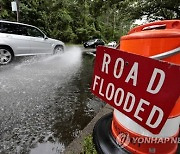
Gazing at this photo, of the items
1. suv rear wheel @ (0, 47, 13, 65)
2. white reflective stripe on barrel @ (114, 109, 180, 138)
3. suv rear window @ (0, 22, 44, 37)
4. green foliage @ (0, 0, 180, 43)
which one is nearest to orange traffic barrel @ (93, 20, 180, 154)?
white reflective stripe on barrel @ (114, 109, 180, 138)

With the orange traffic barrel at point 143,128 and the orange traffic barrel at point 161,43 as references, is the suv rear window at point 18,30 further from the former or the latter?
the orange traffic barrel at point 161,43

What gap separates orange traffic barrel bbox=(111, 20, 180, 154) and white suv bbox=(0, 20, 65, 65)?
649 cm

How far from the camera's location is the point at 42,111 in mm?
3307

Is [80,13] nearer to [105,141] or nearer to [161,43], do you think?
[105,141]

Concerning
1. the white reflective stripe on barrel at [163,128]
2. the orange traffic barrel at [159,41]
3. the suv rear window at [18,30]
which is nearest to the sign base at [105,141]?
the white reflective stripe on barrel at [163,128]

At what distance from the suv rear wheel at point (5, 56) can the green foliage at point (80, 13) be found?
7247 millimetres

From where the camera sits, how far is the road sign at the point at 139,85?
3.07ft

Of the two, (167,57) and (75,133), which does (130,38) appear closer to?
(167,57)

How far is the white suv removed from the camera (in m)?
6.98

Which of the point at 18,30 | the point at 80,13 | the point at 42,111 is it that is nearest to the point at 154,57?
the point at 42,111

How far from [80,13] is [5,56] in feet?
70.2

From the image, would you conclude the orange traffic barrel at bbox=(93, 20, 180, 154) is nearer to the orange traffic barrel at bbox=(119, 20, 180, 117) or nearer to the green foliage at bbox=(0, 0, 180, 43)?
the orange traffic barrel at bbox=(119, 20, 180, 117)

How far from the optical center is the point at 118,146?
144 centimetres

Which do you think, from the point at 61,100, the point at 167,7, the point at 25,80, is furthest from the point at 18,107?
the point at 167,7
